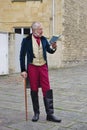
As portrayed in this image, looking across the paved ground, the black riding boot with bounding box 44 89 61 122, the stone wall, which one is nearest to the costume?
the black riding boot with bounding box 44 89 61 122

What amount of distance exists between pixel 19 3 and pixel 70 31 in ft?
12.6

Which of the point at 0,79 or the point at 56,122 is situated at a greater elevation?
the point at 56,122

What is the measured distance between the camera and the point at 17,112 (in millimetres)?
7641

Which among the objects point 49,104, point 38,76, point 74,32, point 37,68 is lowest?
point 74,32

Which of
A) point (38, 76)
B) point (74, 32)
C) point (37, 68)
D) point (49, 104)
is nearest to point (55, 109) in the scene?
point (49, 104)

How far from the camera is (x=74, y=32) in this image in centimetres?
2358

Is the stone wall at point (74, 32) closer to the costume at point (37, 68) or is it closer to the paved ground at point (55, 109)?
the paved ground at point (55, 109)

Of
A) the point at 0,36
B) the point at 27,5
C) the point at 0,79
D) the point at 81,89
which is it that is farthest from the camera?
the point at 27,5

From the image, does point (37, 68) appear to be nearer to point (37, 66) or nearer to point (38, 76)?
point (37, 66)

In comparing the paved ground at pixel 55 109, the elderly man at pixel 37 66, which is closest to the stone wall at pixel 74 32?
the paved ground at pixel 55 109

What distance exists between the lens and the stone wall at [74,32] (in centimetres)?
2205

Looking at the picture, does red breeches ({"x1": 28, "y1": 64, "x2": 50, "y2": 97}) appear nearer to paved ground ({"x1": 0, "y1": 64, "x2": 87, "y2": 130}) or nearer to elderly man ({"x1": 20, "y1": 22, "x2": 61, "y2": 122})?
elderly man ({"x1": 20, "y1": 22, "x2": 61, "y2": 122})

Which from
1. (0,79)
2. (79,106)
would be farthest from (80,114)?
(0,79)

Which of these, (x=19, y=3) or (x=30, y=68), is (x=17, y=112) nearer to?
(x=30, y=68)
